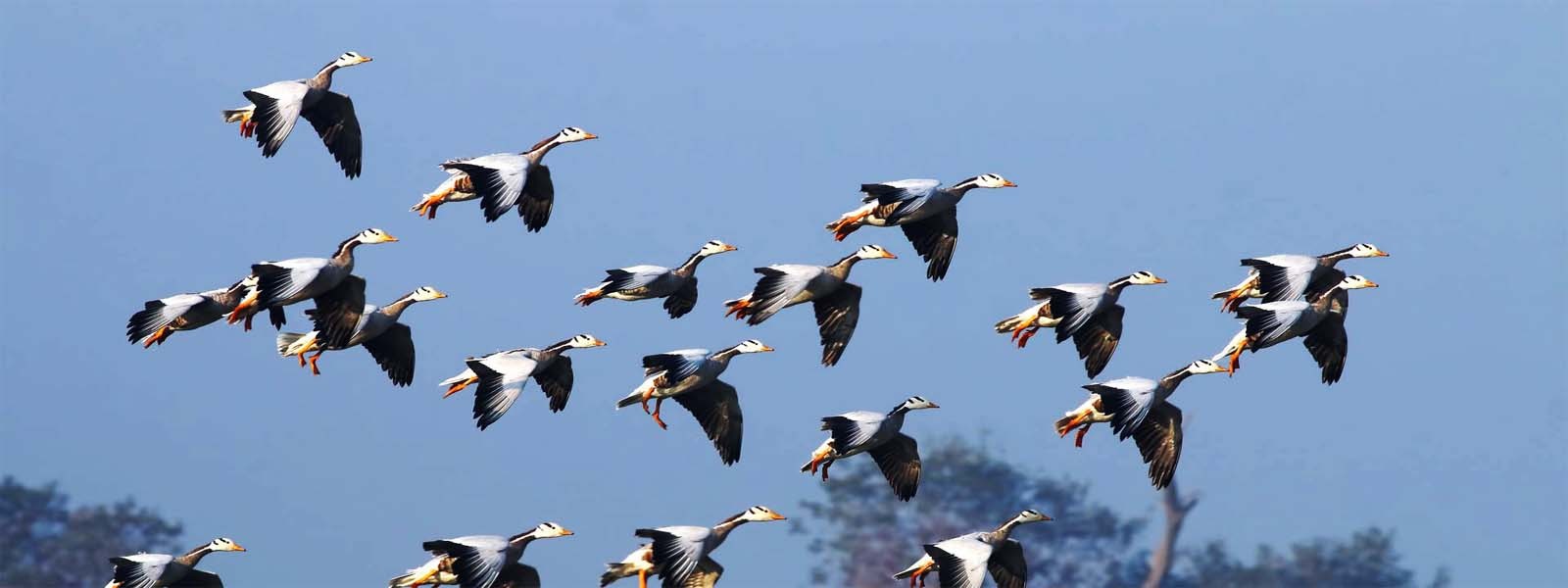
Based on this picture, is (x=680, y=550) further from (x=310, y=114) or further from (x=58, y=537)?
(x=58, y=537)

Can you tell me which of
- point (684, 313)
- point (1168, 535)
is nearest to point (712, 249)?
point (684, 313)

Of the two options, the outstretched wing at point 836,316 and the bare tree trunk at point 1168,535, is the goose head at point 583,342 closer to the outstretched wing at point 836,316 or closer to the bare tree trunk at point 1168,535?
the outstretched wing at point 836,316

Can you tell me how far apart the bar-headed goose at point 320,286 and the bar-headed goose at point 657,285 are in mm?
3550

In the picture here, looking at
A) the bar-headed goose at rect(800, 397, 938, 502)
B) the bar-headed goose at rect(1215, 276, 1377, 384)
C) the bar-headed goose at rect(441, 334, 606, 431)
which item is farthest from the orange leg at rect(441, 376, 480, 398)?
the bar-headed goose at rect(1215, 276, 1377, 384)

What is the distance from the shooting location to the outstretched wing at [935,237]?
44.7 metres

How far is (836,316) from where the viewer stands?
44281mm

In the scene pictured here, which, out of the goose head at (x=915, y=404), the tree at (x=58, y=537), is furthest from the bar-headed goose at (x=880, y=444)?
the tree at (x=58, y=537)

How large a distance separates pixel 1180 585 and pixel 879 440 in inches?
3250

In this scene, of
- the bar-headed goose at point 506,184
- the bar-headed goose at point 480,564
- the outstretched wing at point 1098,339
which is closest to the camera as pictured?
the bar-headed goose at point 480,564

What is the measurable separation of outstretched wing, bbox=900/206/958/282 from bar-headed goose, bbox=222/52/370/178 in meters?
9.42

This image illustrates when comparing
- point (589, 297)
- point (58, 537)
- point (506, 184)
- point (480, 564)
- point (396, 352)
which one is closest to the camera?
point (480, 564)

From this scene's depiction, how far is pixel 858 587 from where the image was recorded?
111188 mm

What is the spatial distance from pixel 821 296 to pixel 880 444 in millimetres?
2687

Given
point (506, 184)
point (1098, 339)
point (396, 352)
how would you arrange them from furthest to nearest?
point (396, 352)
point (1098, 339)
point (506, 184)
